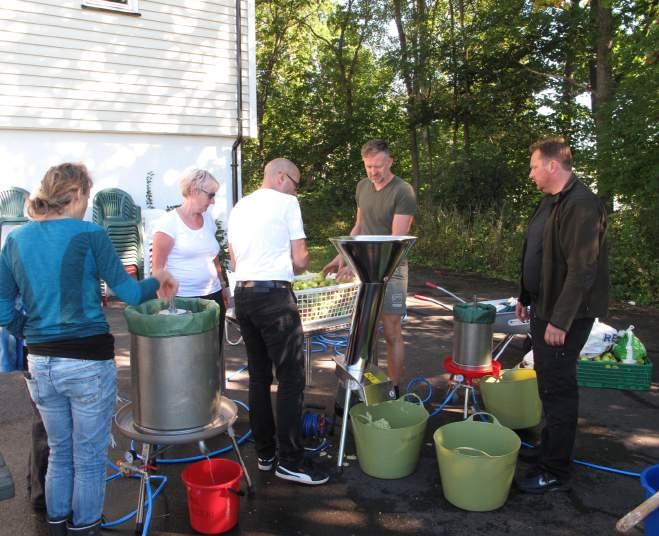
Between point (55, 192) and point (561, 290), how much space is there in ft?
8.40

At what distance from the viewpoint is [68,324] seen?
2475mm

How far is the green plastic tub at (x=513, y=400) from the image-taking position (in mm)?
4051

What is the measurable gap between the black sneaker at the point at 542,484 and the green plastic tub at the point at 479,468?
181mm

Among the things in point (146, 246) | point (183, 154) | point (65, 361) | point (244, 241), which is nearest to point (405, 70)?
point (183, 154)

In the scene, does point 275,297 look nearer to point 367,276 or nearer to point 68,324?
point 367,276

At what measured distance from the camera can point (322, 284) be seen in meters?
4.39

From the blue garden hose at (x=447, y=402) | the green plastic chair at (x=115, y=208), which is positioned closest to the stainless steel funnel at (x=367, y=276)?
the blue garden hose at (x=447, y=402)

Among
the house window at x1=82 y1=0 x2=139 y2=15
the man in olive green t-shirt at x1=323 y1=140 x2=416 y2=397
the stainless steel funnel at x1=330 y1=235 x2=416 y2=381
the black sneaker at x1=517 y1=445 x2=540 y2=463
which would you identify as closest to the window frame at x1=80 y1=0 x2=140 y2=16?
the house window at x1=82 y1=0 x2=139 y2=15

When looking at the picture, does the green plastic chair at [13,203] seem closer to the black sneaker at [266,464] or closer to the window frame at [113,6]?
the window frame at [113,6]

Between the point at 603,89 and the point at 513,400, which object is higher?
the point at 603,89

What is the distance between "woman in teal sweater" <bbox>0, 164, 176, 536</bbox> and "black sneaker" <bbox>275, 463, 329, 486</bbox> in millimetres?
1101

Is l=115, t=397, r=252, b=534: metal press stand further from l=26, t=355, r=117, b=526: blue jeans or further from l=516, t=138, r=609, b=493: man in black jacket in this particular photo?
l=516, t=138, r=609, b=493: man in black jacket

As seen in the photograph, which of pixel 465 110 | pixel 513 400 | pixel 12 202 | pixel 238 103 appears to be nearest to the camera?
pixel 513 400

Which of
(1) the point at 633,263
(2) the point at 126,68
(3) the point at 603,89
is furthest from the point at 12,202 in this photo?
(3) the point at 603,89
